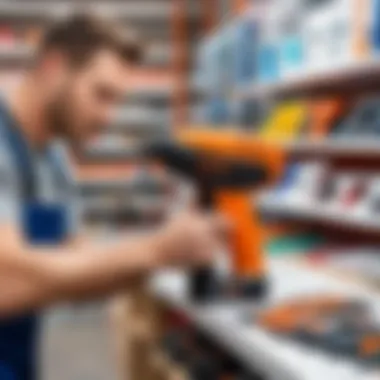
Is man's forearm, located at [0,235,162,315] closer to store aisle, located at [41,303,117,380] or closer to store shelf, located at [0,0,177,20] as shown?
store aisle, located at [41,303,117,380]

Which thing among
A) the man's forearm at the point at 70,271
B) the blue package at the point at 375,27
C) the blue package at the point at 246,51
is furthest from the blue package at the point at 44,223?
the blue package at the point at 246,51

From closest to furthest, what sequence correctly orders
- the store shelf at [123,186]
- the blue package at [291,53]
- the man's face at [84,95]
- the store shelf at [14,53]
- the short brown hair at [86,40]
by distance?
the man's face at [84,95], the short brown hair at [86,40], the blue package at [291,53], the store shelf at [14,53], the store shelf at [123,186]

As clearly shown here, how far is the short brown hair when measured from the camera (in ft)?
7.50

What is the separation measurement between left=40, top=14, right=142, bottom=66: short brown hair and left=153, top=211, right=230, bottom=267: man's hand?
50 centimetres

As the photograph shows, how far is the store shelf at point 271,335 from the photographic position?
1732 millimetres

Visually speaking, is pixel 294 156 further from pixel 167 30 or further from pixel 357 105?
pixel 167 30

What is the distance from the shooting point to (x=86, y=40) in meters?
2.36

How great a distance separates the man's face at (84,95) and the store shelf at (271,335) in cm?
54

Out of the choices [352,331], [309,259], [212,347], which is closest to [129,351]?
[212,347]

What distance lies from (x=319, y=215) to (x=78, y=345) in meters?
2.25

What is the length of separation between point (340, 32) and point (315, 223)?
3.47 ft

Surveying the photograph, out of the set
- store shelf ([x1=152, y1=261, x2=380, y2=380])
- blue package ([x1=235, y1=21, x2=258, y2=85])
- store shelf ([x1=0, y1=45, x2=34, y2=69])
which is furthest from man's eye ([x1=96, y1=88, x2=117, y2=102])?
store shelf ([x1=0, y1=45, x2=34, y2=69])

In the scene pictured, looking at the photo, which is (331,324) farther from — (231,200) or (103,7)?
(103,7)

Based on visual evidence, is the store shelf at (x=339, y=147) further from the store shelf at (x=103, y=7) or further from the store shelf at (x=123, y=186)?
the store shelf at (x=103, y=7)
